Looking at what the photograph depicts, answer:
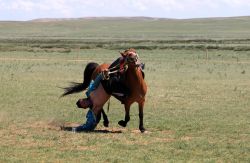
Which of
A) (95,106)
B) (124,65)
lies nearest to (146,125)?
(95,106)

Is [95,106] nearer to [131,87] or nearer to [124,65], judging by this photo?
[131,87]

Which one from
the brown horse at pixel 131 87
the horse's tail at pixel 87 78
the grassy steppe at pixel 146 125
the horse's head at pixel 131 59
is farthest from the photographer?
the horse's tail at pixel 87 78

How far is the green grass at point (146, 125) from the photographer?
352 inches

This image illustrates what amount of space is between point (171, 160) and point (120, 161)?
79 cm

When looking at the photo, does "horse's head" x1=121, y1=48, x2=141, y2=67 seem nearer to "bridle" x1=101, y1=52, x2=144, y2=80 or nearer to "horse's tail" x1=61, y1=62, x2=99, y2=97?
"bridle" x1=101, y1=52, x2=144, y2=80

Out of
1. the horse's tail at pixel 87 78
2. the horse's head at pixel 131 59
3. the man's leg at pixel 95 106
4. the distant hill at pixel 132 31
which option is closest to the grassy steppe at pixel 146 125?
the man's leg at pixel 95 106

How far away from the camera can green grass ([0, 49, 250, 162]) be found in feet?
29.3

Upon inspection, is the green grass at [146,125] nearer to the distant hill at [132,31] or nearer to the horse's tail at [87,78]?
the horse's tail at [87,78]

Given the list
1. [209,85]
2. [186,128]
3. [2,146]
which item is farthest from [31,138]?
[209,85]

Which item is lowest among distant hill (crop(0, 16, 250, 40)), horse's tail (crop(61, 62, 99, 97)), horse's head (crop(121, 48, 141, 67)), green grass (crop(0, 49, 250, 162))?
green grass (crop(0, 49, 250, 162))

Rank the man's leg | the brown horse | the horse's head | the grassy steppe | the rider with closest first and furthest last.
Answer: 1. the grassy steppe
2. the horse's head
3. the brown horse
4. the rider
5. the man's leg

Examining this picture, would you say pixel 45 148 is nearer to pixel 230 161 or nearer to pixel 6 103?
pixel 230 161

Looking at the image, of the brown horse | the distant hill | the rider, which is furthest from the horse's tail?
the distant hill

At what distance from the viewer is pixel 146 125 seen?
12.7 meters
